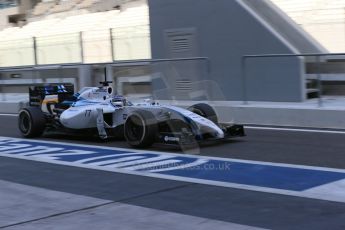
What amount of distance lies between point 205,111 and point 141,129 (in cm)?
115

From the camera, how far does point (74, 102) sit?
11.1 m

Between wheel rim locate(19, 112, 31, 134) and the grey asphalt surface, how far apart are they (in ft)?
5.14

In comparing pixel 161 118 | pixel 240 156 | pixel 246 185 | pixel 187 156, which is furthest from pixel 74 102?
pixel 246 185

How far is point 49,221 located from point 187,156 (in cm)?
351

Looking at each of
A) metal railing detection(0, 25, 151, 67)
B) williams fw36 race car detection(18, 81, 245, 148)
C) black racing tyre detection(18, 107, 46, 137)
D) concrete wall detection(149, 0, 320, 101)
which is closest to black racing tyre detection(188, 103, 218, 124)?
williams fw36 race car detection(18, 81, 245, 148)

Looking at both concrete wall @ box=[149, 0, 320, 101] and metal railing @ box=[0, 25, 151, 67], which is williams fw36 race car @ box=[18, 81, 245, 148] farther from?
metal railing @ box=[0, 25, 151, 67]

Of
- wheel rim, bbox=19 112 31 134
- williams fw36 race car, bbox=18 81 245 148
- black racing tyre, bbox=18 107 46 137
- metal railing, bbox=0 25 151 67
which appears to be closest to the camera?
williams fw36 race car, bbox=18 81 245 148

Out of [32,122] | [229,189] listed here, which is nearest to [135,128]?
[32,122]

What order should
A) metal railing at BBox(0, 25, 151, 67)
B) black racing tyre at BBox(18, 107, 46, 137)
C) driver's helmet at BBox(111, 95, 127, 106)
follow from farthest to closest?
metal railing at BBox(0, 25, 151, 67) < black racing tyre at BBox(18, 107, 46, 137) < driver's helmet at BBox(111, 95, 127, 106)

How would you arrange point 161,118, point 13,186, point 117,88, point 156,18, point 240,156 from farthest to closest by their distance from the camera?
point 156,18
point 117,88
point 161,118
point 240,156
point 13,186

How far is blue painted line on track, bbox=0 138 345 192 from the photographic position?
713 cm

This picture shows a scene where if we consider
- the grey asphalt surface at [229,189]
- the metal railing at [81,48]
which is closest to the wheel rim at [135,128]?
the grey asphalt surface at [229,189]

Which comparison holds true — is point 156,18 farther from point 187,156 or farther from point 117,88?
point 187,156

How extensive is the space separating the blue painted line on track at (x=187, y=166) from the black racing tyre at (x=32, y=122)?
748 millimetres
